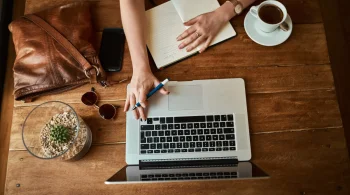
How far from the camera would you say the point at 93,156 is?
1.00 metres

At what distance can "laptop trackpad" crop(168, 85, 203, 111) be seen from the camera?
3.32 ft

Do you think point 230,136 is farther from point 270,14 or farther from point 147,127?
point 270,14

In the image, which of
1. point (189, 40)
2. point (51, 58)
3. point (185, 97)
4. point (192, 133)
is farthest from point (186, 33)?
Answer: point (51, 58)

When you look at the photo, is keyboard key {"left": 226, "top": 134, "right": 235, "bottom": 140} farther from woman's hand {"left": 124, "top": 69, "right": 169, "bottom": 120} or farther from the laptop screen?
woman's hand {"left": 124, "top": 69, "right": 169, "bottom": 120}

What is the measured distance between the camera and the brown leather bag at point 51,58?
1.03 m

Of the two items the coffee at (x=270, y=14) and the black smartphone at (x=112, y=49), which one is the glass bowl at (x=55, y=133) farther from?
the coffee at (x=270, y=14)

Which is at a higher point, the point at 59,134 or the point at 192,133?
the point at 59,134

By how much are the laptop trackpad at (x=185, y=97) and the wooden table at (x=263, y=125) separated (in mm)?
44

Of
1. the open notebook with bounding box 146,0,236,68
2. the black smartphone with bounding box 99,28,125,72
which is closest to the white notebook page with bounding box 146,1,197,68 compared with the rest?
the open notebook with bounding box 146,0,236,68

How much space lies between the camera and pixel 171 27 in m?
1.11

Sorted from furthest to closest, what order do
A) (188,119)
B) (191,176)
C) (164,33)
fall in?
(164,33) → (188,119) → (191,176)

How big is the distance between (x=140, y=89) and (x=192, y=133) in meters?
0.23

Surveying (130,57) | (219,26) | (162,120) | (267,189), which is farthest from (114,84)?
(267,189)

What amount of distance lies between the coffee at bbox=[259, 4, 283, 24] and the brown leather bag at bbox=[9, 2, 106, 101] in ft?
1.91
